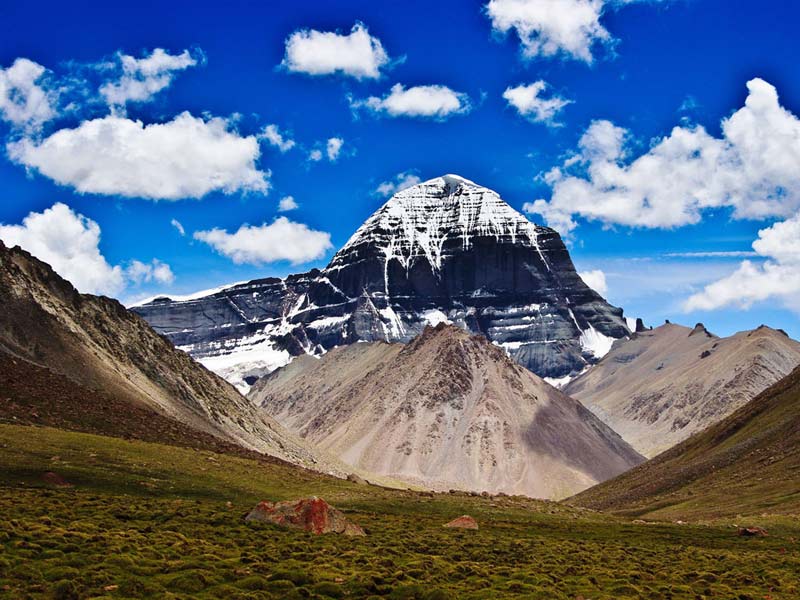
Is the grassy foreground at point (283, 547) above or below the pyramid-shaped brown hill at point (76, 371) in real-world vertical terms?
below

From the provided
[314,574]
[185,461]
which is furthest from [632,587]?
[185,461]

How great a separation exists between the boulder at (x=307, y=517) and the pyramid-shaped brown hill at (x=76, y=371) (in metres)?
54.1

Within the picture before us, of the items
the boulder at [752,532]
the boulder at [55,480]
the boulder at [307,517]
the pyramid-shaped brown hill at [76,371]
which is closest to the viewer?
the boulder at [307,517]

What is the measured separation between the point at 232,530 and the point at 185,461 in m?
47.1

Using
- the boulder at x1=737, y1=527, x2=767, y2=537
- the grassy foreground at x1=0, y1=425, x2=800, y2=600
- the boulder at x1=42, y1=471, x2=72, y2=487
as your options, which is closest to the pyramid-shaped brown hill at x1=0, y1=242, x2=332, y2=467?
the grassy foreground at x1=0, y1=425, x2=800, y2=600

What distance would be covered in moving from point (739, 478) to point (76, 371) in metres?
107

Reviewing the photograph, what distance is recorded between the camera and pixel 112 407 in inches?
5487

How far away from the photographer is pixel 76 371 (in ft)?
506

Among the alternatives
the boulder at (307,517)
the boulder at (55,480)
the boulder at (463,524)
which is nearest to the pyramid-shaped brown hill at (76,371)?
the boulder at (55,480)

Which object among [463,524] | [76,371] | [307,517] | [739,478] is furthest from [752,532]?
[76,371]

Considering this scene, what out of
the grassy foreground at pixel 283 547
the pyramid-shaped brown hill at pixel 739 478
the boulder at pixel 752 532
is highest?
the pyramid-shaped brown hill at pixel 739 478

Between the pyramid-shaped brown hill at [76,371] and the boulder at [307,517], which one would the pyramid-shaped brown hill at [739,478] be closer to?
the boulder at [307,517]

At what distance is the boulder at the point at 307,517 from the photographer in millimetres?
74250

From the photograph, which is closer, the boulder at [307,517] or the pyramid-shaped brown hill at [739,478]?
the boulder at [307,517]
